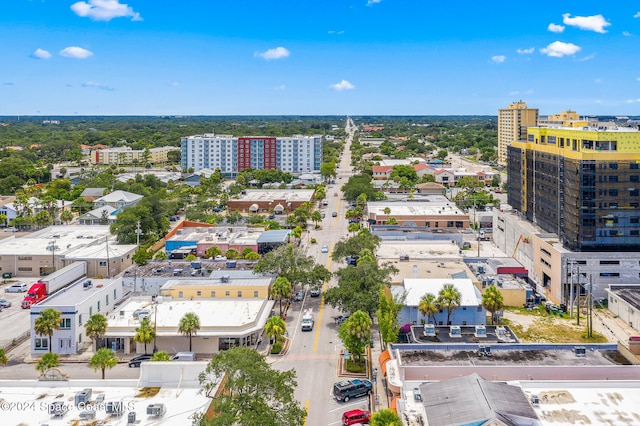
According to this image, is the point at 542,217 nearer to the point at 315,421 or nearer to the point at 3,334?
the point at 315,421

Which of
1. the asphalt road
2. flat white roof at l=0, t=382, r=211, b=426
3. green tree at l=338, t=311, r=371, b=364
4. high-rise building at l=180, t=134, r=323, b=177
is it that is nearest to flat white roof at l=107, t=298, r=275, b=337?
the asphalt road

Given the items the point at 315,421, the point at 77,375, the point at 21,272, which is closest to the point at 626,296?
the point at 315,421

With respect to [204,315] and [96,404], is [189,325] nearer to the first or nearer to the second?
Result: [204,315]

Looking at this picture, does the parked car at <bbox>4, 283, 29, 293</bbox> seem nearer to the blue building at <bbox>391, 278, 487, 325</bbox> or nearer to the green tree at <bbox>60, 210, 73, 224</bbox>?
the green tree at <bbox>60, 210, 73, 224</bbox>

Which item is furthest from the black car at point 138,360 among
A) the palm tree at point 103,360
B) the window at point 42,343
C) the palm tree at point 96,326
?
the window at point 42,343

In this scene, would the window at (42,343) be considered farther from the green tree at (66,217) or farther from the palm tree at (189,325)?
the green tree at (66,217)

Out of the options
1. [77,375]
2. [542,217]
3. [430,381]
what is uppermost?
[542,217]
